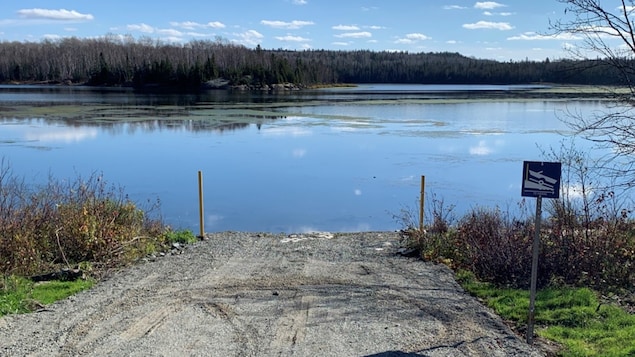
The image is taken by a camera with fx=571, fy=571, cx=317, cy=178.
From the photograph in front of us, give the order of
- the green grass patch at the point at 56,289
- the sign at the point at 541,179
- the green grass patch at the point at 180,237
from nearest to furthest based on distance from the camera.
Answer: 1. the sign at the point at 541,179
2. the green grass patch at the point at 56,289
3. the green grass patch at the point at 180,237

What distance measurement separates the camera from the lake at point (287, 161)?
49.6ft

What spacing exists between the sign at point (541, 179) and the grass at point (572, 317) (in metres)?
1.51

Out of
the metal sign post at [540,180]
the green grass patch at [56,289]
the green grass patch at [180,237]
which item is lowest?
the green grass patch at [180,237]

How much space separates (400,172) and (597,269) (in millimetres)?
11718

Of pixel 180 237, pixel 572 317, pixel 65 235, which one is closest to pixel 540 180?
pixel 572 317

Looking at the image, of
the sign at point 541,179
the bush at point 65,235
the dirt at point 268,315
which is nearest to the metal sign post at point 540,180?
the sign at point 541,179

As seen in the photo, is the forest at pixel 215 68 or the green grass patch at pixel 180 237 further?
the forest at pixel 215 68

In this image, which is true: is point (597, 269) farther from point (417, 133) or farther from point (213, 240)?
point (417, 133)

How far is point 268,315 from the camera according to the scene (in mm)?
6367

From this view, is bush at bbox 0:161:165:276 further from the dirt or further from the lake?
the lake

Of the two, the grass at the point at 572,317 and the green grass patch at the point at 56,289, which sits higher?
the grass at the point at 572,317

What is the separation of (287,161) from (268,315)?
1583 cm

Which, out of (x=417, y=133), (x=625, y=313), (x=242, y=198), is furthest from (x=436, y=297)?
(x=417, y=133)

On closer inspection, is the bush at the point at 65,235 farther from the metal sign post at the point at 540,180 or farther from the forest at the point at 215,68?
the forest at the point at 215,68
